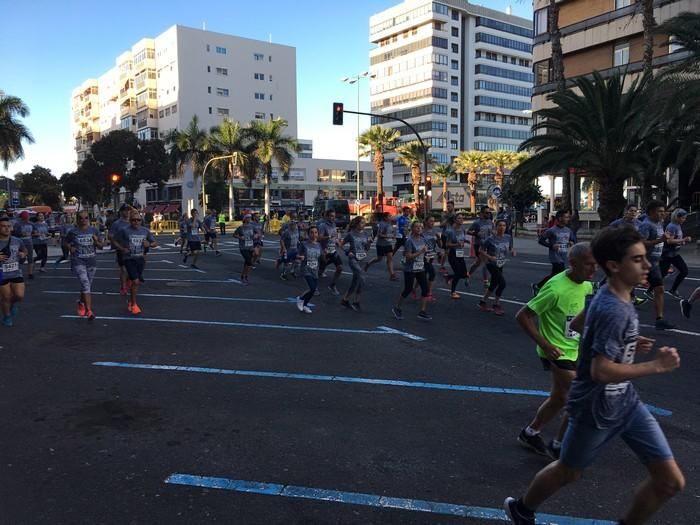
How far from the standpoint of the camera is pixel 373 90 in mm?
112625

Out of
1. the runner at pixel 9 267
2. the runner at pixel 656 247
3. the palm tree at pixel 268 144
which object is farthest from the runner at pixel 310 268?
Answer: the palm tree at pixel 268 144

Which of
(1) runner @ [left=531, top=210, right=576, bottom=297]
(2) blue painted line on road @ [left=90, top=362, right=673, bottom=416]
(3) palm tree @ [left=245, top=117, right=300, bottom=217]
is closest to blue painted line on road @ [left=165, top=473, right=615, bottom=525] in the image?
(2) blue painted line on road @ [left=90, top=362, right=673, bottom=416]

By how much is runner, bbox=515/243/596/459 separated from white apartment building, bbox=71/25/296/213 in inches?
2852

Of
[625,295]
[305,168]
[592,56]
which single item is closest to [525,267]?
[625,295]

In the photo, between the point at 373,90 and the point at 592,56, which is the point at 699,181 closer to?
the point at 592,56

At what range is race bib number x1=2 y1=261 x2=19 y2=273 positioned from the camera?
8.41 metres

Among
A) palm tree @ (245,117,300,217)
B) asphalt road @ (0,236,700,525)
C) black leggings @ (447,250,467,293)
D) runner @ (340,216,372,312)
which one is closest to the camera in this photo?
asphalt road @ (0,236,700,525)

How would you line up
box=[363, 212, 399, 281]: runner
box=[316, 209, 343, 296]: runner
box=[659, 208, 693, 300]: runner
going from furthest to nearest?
1. box=[363, 212, 399, 281]: runner
2. box=[316, 209, 343, 296]: runner
3. box=[659, 208, 693, 300]: runner

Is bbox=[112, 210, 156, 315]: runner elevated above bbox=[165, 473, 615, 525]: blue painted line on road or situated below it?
above

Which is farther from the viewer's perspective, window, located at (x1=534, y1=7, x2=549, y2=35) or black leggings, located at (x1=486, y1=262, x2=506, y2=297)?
window, located at (x1=534, y1=7, x2=549, y2=35)

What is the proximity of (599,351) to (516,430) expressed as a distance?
2.20 metres

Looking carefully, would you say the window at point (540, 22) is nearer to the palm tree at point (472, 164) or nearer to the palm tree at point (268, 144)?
the palm tree at point (268, 144)

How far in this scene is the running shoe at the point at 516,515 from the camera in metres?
3.12

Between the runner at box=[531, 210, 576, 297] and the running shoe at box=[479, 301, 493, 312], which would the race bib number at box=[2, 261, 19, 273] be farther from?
the runner at box=[531, 210, 576, 297]
